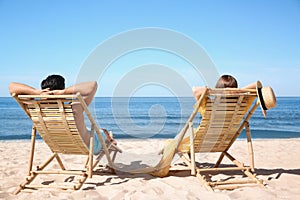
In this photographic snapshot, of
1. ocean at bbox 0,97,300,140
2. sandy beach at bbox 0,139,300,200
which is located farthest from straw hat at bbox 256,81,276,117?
ocean at bbox 0,97,300,140

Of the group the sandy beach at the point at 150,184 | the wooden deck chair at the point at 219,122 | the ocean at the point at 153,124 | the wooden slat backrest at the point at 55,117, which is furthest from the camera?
the ocean at the point at 153,124

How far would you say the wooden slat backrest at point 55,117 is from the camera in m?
2.87

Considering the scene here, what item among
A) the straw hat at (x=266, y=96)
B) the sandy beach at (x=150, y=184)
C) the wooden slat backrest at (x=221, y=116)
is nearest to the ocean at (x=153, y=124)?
the sandy beach at (x=150, y=184)

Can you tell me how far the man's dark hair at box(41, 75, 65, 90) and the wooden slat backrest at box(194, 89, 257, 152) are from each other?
5.13 ft

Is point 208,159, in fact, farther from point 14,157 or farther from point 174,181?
point 14,157

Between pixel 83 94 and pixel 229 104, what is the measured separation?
1.52 m

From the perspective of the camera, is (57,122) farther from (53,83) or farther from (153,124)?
(153,124)

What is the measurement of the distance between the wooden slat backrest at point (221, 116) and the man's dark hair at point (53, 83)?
5.13 feet

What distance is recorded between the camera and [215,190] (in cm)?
293

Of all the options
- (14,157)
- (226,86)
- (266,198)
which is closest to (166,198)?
(266,198)

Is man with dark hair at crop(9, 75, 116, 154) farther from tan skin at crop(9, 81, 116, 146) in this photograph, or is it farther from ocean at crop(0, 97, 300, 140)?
ocean at crop(0, 97, 300, 140)

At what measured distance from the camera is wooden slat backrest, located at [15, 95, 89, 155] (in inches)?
113

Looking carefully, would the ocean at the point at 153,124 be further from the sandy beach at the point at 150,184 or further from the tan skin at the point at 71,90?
the tan skin at the point at 71,90

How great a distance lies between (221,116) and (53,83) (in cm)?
183
